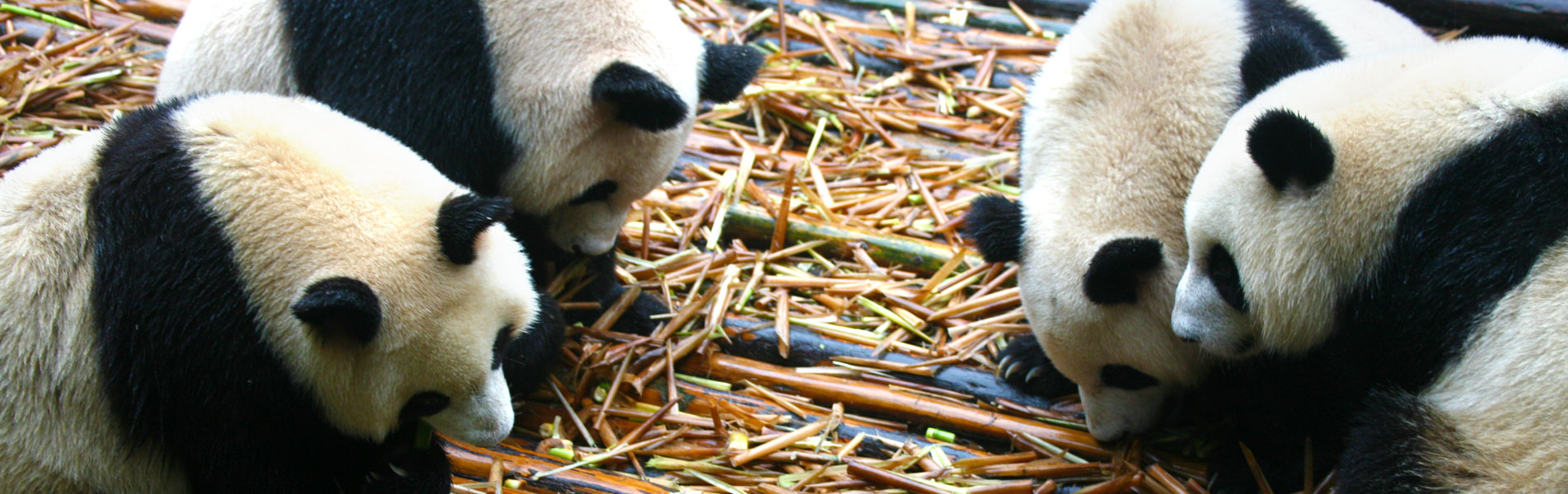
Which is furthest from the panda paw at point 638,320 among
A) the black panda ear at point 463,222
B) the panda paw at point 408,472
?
the black panda ear at point 463,222

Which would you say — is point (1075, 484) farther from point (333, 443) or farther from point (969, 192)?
point (333, 443)

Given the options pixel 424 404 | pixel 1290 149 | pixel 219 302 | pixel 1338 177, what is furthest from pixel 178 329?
pixel 1338 177

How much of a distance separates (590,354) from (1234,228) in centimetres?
196

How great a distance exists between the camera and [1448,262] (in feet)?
8.09

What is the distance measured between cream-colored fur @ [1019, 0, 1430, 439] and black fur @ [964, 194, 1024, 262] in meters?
0.03

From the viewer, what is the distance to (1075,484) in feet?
10.6

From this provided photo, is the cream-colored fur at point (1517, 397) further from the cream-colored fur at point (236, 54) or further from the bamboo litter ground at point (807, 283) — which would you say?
the cream-colored fur at point (236, 54)

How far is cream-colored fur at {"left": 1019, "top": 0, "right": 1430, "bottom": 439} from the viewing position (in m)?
3.01

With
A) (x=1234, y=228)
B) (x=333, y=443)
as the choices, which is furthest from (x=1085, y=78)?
(x=333, y=443)

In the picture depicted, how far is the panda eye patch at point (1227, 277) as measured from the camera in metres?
2.78

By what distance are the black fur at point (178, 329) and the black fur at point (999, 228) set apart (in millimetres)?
1793

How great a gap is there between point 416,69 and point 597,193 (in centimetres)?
67

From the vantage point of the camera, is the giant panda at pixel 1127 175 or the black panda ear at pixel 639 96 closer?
the giant panda at pixel 1127 175

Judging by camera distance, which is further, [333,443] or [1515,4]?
[1515,4]
